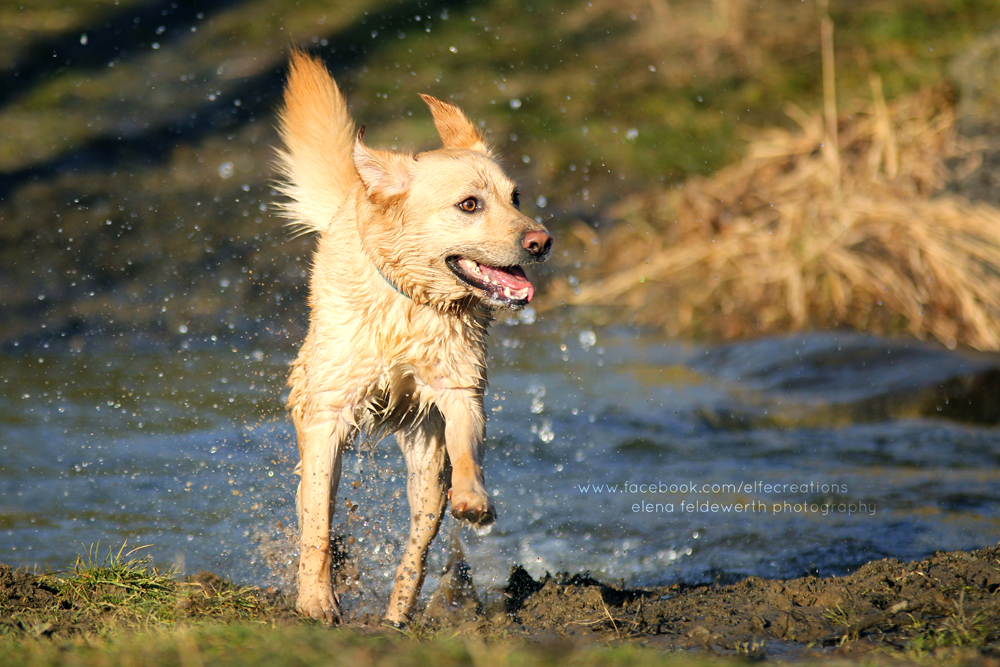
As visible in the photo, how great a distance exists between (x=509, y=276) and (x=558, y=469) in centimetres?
242

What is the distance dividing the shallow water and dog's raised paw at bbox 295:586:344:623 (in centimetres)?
64

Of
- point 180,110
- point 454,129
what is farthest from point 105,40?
point 454,129

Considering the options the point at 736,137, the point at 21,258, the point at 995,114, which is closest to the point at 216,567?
the point at 21,258

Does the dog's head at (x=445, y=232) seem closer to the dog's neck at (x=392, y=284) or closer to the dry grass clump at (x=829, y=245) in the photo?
the dog's neck at (x=392, y=284)

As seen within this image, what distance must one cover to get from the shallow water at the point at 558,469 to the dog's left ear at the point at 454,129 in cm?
139

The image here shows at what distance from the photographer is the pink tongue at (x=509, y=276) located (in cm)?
350

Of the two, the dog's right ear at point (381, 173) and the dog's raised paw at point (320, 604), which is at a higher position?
the dog's right ear at point (381, 173)

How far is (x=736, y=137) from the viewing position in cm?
1206

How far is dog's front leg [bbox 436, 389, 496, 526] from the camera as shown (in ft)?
10.0

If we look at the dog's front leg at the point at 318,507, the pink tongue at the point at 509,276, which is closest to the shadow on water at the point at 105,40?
the dog's front leg at the point at 318,507

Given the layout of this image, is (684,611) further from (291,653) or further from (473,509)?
→ (291,653)

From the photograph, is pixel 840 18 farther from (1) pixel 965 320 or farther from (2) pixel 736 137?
(1) pixel 965 320

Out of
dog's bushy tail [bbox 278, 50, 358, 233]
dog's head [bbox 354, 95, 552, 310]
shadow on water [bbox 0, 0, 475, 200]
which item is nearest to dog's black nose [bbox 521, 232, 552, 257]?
dog's head [bbox 354, 95, 552, 310]

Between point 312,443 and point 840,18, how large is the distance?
13.6m
